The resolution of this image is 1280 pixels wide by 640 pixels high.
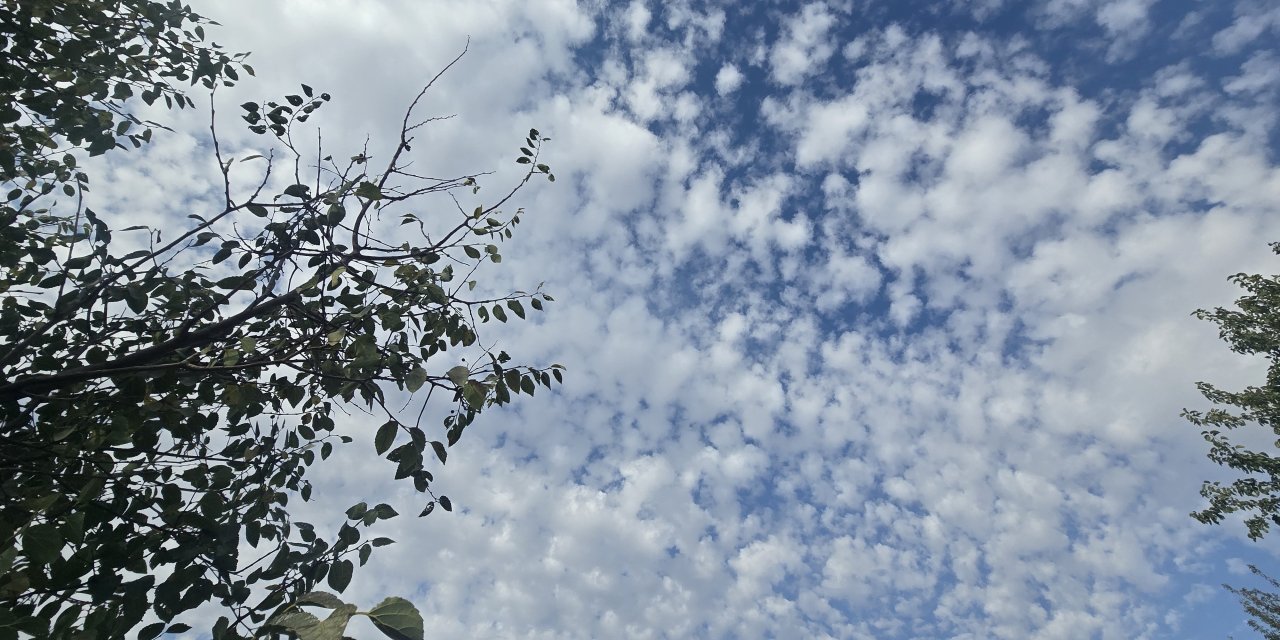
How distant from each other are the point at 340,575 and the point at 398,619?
1483 mm

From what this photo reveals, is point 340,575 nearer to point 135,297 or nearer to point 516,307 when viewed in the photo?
point 516,307

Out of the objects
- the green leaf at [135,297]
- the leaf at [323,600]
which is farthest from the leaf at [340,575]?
the green leaf at [135,297]

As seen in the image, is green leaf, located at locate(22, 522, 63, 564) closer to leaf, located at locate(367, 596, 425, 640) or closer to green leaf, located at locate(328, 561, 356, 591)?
green leaf, located at locate(328, 561, 356, 591)

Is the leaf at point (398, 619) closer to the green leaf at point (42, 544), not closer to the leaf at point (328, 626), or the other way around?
the leaf at point (328, 626)

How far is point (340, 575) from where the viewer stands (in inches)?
96.0

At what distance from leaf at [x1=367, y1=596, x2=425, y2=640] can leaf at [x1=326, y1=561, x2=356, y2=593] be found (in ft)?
4.69

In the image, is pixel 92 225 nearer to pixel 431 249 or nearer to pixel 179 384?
pixel 179 384

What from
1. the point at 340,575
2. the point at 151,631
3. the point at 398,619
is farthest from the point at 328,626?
the point at 151,631

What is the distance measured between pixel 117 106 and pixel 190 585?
300cm

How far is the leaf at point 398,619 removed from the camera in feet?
3.87

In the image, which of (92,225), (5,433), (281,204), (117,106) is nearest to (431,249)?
(281,204)

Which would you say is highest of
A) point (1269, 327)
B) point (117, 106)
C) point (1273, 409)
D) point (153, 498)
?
point (1269, 327)

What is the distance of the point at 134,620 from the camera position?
2193 mm

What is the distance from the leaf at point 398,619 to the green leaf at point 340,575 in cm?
143
